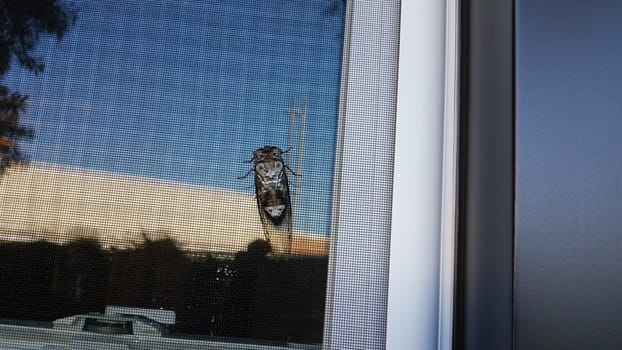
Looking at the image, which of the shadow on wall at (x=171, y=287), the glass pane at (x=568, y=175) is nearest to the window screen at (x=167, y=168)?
the shadow on wall at (x=171, y=287)

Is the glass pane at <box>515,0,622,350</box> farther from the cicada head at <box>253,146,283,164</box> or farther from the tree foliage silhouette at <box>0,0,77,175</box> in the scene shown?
the tree foliage silhouette at <box>0,0,77,175</box>

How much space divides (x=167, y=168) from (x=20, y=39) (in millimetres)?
314

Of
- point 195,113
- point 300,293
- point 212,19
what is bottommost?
point 300,293

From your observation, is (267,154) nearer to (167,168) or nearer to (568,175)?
(167,168)

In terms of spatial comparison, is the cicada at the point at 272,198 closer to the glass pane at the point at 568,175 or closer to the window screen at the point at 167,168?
the window screen at the point at 167,168

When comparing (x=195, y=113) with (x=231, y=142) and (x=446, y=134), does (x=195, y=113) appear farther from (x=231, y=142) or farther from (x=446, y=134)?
(x=446, y=134)

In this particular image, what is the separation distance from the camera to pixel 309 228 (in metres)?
0.87

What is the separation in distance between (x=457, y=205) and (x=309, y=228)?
0.73 ft

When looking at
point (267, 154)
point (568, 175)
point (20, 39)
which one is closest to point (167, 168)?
point (267, 154)

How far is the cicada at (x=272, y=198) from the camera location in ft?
2.84

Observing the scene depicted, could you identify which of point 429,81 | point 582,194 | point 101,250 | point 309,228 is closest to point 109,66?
point 101,250

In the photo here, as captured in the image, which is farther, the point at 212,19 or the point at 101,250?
the point at 212,19

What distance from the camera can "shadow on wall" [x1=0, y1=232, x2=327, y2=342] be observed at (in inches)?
32.2

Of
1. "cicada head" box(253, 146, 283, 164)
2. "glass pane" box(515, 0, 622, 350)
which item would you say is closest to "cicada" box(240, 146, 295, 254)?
"cicada head" box(253, 146, 283, 164)
